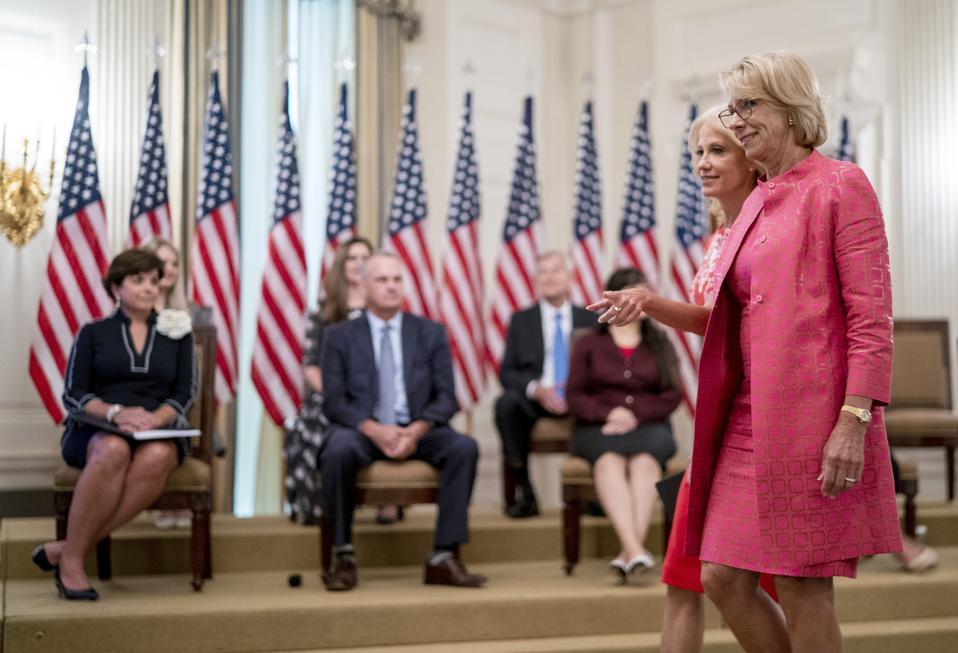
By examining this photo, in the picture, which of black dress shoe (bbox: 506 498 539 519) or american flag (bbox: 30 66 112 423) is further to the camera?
black dress shoe (bbox: 506 498 539 519)

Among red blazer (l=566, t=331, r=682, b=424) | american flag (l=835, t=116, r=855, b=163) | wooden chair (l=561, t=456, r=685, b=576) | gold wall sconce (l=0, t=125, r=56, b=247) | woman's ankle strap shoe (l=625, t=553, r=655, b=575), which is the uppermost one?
american flag (l=835, t=116, r=855, b=163)

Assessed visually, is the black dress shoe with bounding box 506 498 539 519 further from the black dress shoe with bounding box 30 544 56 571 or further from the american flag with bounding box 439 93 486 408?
the black dress shoe with bounding box 30 544 56 571

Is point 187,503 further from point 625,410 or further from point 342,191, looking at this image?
point 342,191

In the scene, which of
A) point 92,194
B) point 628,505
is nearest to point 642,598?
point 628,505

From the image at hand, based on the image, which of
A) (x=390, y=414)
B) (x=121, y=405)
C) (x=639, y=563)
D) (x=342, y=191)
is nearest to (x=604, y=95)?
(x=342, y=191)

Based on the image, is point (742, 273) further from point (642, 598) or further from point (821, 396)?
point (642, 598)

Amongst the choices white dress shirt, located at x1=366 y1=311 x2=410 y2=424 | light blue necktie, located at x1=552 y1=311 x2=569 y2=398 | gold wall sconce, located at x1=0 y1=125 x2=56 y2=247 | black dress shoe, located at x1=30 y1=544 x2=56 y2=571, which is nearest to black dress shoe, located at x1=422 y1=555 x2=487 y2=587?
white dress shirt, located at x1=366 y1=311 x2=410 y2=424

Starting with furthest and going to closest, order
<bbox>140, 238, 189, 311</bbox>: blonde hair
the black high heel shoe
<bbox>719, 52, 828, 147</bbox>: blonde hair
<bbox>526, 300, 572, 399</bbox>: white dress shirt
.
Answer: <bbox>526, 300, 572, 399</bbox>: white dress shirt < <bbox>140, 238, 189, 311</bbox>: blonde hair < the black high heel shoe < <bbox>719, 52, 828, 147</bbox>: blonde hair

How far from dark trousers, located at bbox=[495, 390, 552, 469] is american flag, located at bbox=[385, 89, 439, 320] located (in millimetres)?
1022

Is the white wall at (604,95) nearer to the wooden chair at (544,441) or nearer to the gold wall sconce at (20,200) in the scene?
the gold wall sconce at (20,200)

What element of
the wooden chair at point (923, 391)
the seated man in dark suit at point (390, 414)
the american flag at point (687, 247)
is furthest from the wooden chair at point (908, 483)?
the american flag at point (687, 247)

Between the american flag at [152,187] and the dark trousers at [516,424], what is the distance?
199 cm

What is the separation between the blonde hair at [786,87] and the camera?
7.41 ft

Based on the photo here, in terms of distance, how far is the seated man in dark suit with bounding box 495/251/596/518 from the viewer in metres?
5.76
